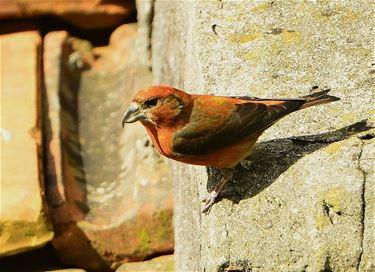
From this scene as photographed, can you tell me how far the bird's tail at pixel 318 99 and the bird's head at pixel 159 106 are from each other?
46 cm

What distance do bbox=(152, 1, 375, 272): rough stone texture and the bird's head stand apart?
170 millimetres

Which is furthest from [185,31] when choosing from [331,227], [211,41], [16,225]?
[331,227]

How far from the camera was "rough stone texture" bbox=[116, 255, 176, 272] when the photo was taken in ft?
13.0

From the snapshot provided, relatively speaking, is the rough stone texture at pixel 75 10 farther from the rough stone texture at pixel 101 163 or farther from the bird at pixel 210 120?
the bird at pixel 210 120

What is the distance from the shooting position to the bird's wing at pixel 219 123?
11.1 feet

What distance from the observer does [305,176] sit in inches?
120

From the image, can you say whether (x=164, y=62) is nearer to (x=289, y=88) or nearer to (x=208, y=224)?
(x=289, y=88)

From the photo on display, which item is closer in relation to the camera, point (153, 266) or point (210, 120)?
point (210, 120)

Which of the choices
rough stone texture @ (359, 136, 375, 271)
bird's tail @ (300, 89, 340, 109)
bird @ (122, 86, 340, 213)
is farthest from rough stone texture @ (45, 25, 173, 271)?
rough stone texture @ (359, 136, 375, 271)

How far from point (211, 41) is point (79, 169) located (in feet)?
3.11

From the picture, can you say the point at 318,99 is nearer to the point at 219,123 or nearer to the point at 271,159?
the point at 271,159

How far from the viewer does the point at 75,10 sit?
4.75m

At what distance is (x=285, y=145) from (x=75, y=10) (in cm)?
185

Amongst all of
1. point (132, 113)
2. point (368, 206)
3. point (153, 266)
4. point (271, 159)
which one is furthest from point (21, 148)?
point (368, 206)
